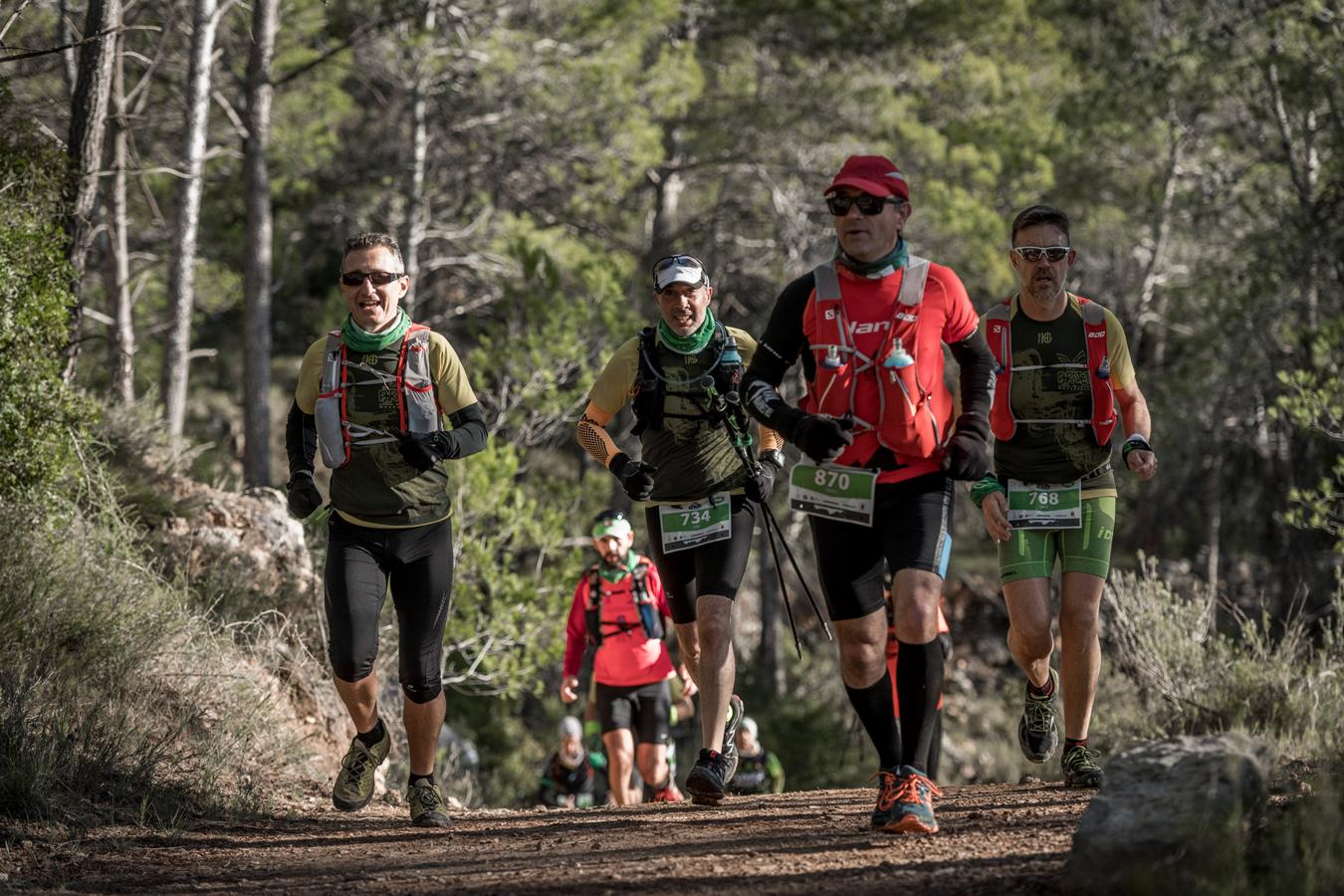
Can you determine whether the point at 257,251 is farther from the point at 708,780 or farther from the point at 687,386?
the point at 708,780

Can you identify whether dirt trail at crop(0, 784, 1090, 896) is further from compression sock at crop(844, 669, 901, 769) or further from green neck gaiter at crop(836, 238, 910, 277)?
green neck gaiter at crop(836, 238, 910, 277)

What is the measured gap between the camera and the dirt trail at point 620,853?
4383mm

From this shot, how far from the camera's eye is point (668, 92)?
1986 centimetres

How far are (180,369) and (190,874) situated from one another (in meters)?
10.3

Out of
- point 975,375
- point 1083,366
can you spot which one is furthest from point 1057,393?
point 975,375

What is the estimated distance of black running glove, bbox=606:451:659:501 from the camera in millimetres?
6445

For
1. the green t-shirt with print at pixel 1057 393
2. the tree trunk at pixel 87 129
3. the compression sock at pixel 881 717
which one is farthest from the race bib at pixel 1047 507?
the tree trunk at pixel 87 129

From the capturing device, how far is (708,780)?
6391 millimetres

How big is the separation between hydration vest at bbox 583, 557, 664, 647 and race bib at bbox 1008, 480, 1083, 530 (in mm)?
3529

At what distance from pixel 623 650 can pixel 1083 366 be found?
13.8ft

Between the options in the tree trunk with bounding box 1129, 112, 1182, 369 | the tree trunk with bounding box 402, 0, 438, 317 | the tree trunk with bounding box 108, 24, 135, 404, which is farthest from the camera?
the tree trunk with bounding box 1129, 112, 1182, 369

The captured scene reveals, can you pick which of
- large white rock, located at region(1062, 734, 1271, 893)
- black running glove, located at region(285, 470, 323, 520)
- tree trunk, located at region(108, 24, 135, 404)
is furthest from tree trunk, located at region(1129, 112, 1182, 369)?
large white rock, located at region(1062, 734, 1271, 893)

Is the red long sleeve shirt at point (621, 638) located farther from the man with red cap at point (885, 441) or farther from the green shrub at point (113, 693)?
the man with red cap at point (885, 441)

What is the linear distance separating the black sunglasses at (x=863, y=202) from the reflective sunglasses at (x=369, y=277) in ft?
6.30
